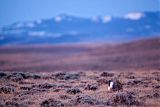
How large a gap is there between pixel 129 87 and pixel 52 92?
406 cm

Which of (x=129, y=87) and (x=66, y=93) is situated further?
(x=129, y=87)

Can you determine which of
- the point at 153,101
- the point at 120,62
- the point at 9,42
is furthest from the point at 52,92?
the point at 9,42

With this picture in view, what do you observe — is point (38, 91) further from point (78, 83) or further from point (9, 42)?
point (9, 42)

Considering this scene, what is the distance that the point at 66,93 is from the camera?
18.0 m

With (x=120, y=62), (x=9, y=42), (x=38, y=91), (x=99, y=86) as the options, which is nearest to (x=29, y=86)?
(x=38, y=91)

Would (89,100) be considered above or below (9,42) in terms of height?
below

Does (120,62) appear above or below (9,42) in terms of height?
below

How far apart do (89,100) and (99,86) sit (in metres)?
4.86

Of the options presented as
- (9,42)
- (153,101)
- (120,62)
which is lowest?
(153,101)

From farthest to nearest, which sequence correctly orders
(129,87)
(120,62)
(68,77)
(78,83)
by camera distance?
(120,62), (68,77), (78,83), (129,87)

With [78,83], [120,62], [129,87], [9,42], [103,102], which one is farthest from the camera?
[9,42]

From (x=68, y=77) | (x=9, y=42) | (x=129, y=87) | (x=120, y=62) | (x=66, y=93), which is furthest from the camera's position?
(x=9, y=42)

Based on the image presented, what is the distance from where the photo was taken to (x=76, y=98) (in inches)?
635

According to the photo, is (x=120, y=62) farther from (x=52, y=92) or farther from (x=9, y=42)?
(x=9, y=42)
